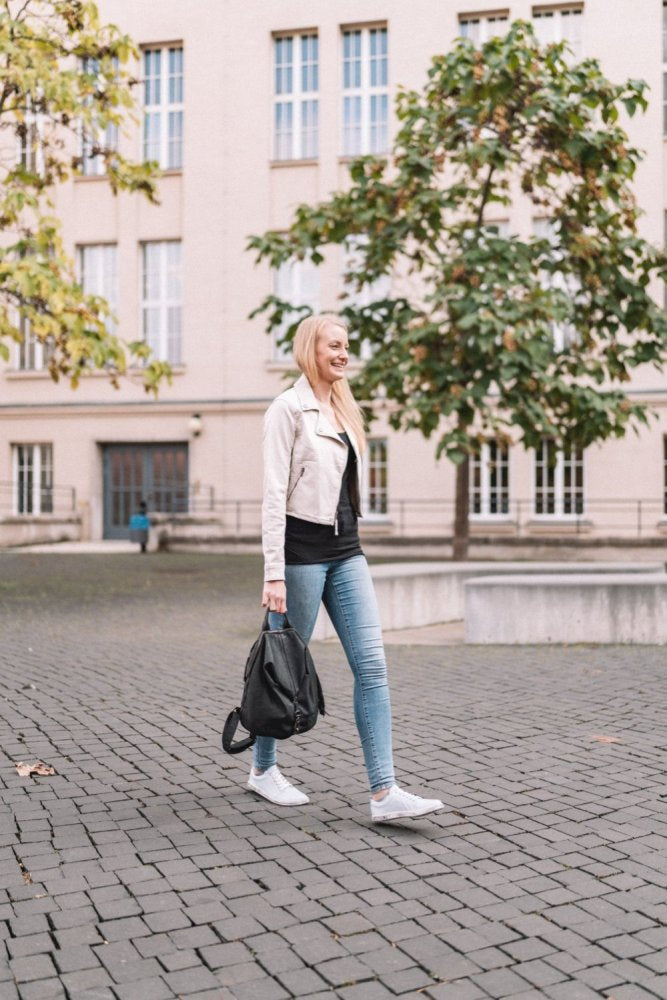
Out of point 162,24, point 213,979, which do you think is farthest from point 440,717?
point 162,24

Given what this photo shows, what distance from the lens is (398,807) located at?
442 cm

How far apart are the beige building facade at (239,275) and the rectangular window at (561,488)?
42mm

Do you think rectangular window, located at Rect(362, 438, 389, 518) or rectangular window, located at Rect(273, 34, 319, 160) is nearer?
rectangular window, located at Rect(362, 438, 389, 518)

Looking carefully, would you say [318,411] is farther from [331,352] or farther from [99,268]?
[99,268]

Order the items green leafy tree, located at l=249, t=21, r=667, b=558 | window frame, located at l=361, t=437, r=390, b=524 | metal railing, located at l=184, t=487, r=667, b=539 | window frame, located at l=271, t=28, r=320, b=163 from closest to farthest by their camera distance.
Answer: green leafy tree, located at l=249, t=21, r=667, b=558
metal railing, located at l=184, t=487, r=667, b=539
window frame, located at l=361, t=437, r=390, b=524
window frame, located at l=271, t=28, r=320, b=163

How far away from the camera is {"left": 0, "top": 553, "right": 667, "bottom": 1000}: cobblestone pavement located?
10.4 feet

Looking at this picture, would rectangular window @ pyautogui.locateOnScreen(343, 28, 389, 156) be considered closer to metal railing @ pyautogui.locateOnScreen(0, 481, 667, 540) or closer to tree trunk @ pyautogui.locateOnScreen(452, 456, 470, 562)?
metal railing @ pyautogui.locateOnScreen(0, 481, 667, 540)

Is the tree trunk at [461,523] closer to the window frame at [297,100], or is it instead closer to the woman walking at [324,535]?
the woman walking at [324,535]

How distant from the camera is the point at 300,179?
27203 mm

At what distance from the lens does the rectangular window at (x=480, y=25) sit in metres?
26.0

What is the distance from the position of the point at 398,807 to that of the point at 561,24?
24871 millimetres

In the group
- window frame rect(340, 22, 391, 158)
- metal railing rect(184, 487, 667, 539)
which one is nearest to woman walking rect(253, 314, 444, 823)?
metal railing rect(184, 487, 667, 539)

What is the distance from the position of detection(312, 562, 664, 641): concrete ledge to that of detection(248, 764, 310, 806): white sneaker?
6.19 meters

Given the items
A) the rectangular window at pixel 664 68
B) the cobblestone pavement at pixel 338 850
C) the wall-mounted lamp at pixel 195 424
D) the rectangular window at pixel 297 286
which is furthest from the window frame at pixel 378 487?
the cobblestone pavement at pixel 338 850
